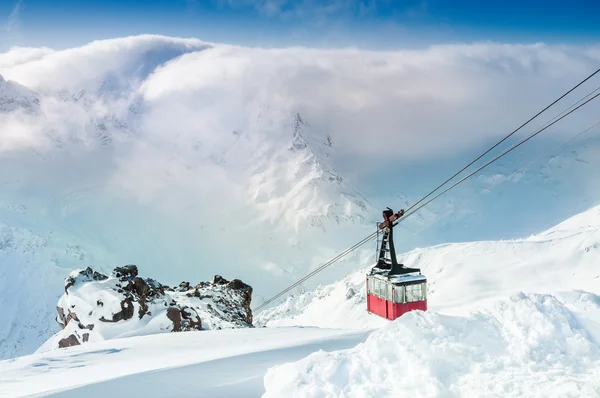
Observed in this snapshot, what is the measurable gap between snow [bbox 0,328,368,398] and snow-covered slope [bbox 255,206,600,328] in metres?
54.3

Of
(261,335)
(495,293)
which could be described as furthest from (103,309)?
(495,293)

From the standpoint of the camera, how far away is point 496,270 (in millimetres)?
106250

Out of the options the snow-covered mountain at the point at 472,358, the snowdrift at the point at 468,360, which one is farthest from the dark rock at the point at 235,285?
the snowdrift at the point at 468,360

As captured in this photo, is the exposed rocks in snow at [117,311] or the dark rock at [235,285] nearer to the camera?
the exposed rocks in snow at [117,311]

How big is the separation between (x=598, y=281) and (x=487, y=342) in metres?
74.8

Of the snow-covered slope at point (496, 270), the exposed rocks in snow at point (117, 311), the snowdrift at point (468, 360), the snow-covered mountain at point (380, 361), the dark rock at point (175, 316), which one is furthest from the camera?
the snow-covered slope at point (496, 270)

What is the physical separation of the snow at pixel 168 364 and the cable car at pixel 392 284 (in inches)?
66.6

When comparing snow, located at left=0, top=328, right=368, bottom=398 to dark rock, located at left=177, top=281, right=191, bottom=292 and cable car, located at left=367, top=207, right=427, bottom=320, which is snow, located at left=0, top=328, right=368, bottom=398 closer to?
cable car, located at left=367, top=207, right=427, bottom=320

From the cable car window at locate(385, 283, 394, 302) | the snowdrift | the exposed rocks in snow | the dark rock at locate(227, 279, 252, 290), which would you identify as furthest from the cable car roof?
the dark rock at locate(227, 279, 252, 290)

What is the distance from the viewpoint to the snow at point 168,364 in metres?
11.4

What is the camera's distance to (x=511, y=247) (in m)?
115

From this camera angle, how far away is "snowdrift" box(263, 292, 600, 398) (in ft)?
28.7

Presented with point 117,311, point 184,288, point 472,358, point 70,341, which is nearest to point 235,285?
point 184,288

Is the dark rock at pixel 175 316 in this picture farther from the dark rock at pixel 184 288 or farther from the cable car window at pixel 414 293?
the cable car window at pixel 414 293
